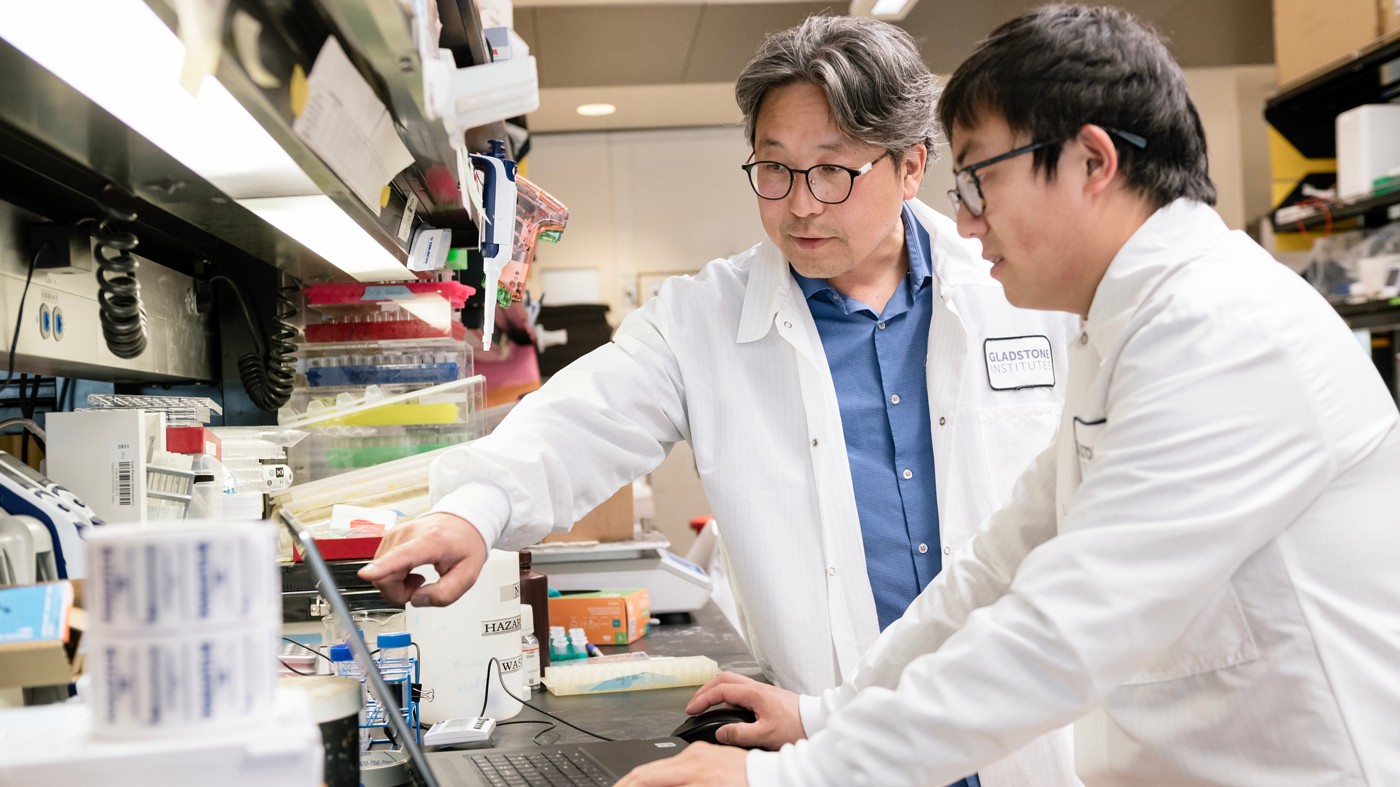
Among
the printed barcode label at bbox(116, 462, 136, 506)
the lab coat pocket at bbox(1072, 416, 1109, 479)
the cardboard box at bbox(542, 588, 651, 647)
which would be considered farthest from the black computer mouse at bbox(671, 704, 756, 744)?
the cardboard box at bbox(542, 588, 651, 647)

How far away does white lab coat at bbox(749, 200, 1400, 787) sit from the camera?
3.01ft

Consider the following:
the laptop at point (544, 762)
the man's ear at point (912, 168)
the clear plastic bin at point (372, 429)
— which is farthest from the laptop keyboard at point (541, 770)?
the man's ear at point (912, 168)

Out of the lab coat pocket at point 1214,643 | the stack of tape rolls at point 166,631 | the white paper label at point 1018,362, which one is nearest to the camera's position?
the stack of tape rolls at point 166,631

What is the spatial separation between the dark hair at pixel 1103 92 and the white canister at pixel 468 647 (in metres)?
0.98

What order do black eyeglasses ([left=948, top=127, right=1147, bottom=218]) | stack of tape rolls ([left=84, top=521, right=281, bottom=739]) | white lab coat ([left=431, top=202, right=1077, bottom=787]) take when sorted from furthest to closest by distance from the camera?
white lab coat ([left=431, top=202, right=1077, bottom=787]), black eyeglasses ([left=948, top=127, right=1147, bottom=218]), stack of tape rolls ([left=84, top=521, right=281, bottom=739])

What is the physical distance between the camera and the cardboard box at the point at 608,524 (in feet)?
9.81

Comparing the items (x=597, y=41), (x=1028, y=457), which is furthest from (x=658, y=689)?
(x=597, y=41)

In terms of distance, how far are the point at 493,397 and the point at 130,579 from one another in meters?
4.19

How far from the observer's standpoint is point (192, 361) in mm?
2141

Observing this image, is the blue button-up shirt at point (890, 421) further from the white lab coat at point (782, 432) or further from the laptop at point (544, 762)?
the laptop at point (544, 762)

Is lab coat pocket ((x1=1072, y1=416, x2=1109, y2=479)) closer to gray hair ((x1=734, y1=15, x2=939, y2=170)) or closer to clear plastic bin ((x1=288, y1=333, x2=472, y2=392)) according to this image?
gray hair ((x1=734, y1=15, x2=939, y2=170))

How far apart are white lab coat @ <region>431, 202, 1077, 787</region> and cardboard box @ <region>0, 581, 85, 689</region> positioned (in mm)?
796

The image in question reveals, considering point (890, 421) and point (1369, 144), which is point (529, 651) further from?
point (1369, 144)

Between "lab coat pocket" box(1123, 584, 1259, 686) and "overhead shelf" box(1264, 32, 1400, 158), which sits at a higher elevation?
"overhead shelf" box(1264, 32, 1400, 158)
